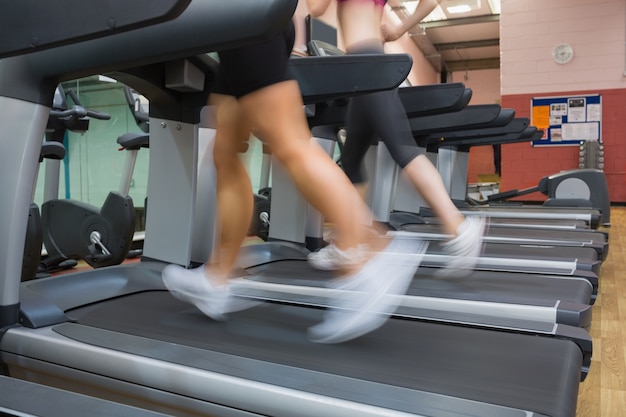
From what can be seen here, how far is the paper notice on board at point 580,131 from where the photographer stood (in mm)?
7633

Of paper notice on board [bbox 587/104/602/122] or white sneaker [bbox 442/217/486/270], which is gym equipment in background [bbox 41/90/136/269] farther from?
paper notice on board [bbox 587/104/602/122]

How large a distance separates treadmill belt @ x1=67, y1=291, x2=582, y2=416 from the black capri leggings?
650 millimetres

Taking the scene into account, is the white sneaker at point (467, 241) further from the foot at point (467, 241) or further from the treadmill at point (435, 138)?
the treadmill at point (435, 138)

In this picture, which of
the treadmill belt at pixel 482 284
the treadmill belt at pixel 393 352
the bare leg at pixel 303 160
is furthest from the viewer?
the treadmill belt at pixel 482 284

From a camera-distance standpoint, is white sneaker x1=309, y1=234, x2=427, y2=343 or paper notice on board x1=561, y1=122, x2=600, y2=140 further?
paper notice on board x1=561, y1=122, x2=600, y2=140

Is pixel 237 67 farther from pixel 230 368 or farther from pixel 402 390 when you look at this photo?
pixel 402 390

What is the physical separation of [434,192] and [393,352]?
727mm

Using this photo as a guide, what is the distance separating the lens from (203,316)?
53.1 inches

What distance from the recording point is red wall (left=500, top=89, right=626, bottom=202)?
752 cm

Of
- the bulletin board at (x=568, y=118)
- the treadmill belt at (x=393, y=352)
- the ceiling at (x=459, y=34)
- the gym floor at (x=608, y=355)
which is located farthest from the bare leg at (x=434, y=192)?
the bulletin board at (x=568, y=118)

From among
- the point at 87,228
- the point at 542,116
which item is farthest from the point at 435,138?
the point at 542,116

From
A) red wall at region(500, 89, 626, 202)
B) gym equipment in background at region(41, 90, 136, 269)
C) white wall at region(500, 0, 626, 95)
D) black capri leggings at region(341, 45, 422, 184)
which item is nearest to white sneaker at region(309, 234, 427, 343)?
black capri leggings at region(341, 45, 422, 184)

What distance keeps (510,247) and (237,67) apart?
1.92 m

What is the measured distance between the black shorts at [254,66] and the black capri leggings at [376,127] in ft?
2.34
